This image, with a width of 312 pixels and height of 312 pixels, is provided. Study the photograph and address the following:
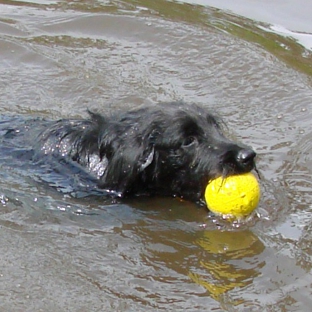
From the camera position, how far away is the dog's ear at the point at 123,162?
5703mm

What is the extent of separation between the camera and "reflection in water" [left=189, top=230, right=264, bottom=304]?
15.7 ft

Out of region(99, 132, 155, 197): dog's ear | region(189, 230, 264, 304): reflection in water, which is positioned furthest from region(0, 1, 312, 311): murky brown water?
region(99, 132, 155, 197): dog's ear

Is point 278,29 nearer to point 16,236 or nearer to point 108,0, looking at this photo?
point 108,0

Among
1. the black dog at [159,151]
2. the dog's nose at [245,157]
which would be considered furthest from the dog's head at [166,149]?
the dog's nose at [245,157]

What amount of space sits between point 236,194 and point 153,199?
90 cm

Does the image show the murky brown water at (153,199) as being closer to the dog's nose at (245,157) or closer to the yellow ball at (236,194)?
the yellow ball at (236,194)

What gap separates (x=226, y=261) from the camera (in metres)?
5.13

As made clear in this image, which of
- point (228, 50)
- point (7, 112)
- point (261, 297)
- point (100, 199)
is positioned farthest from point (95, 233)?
point (228, 50)

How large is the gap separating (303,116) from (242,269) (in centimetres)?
299

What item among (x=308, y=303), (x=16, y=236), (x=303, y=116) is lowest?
(x=16, y=236)

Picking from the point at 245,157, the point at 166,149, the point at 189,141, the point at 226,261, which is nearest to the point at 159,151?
the point at 166,149

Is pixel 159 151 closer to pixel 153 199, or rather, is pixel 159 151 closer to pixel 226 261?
pixel 153 199

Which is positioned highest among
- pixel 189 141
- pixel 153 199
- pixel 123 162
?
pixel 189 141

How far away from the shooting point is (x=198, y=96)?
8.02 m
